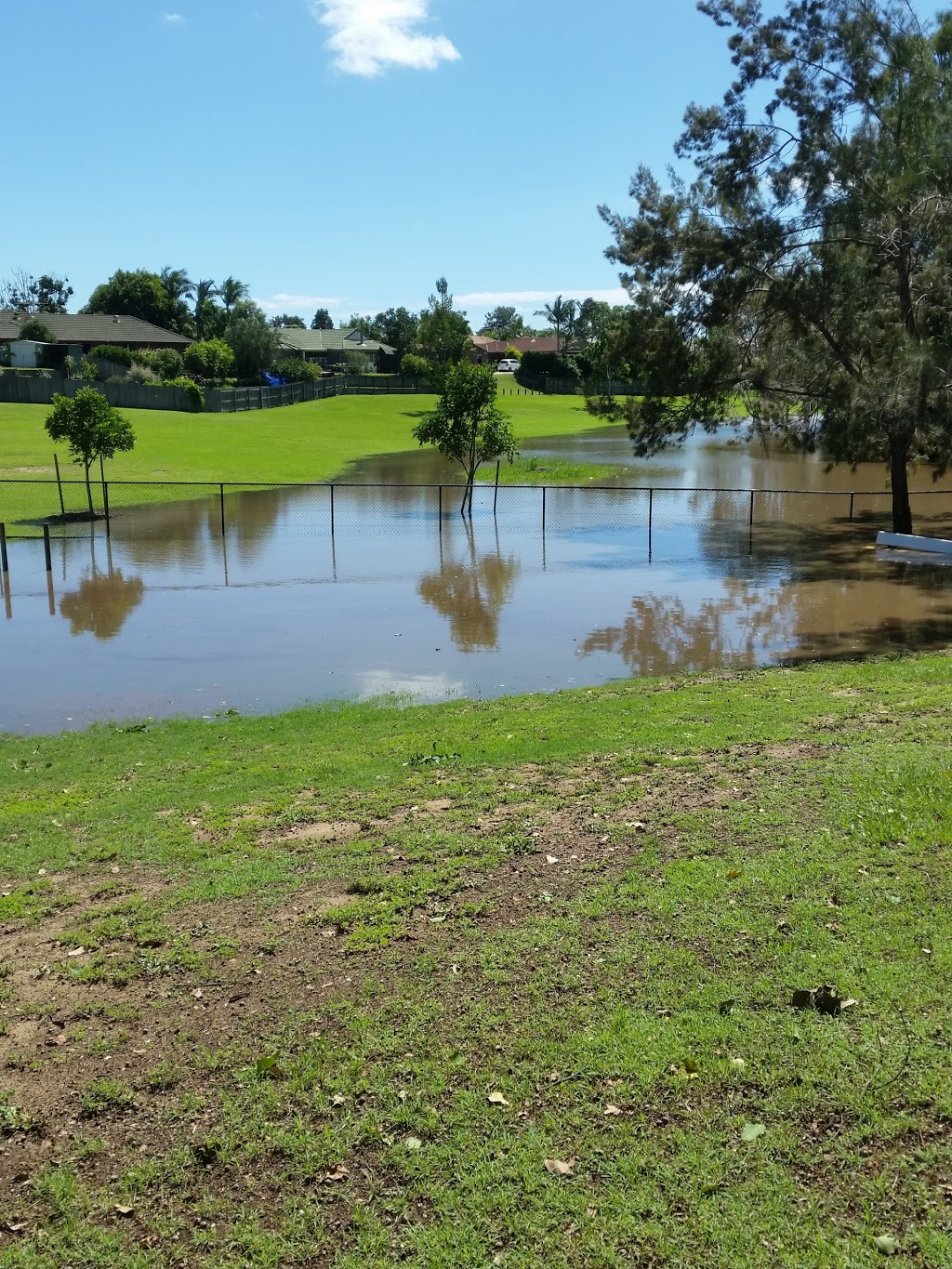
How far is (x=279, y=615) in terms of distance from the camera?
20.4 m

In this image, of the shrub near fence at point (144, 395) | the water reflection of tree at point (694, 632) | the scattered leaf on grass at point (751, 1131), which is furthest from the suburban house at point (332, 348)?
the scattered leaf on grass at point (751, 1131)

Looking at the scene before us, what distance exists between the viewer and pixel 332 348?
123438mm

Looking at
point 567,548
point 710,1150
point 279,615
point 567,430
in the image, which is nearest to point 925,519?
point 567,548

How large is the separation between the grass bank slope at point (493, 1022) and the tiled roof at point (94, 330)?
9091 centimetres

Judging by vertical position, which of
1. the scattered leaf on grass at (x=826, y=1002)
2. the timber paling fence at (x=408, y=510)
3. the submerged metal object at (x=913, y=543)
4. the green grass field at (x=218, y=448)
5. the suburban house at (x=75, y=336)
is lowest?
the scattered leaf on grass at (x=826, y=1002)

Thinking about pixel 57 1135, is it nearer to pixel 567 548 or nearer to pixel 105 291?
pixel 567 548

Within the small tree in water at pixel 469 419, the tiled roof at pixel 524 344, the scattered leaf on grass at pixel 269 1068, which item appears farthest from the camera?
the tiled roof at pixel 524 344

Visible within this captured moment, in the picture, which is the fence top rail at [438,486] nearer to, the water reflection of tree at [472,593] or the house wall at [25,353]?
the water reflection of tree at [472,593]

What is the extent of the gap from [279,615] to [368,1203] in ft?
54.9

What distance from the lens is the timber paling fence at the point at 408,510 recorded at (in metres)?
32.3

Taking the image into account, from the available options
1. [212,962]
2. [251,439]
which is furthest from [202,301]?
[212,962]

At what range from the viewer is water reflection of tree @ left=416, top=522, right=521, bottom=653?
1852 centimetres

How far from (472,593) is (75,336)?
80419 millimetres

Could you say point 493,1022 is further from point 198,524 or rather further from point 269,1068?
point 198,524
